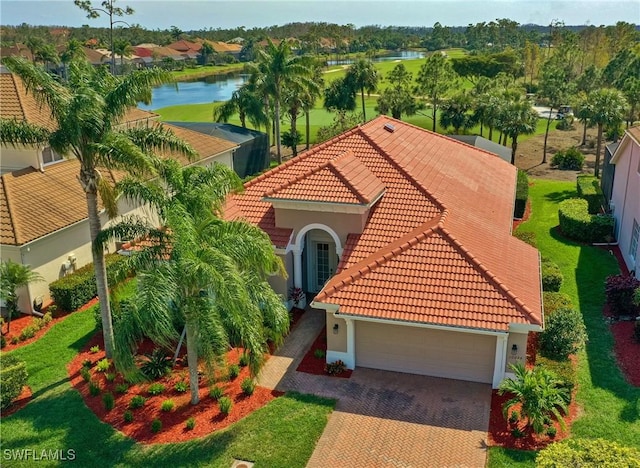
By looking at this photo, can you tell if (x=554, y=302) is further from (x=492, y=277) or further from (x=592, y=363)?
(x=492, y=277)

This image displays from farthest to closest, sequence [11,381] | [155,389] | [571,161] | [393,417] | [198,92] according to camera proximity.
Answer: [198,92] < [571,161] < [155,389] < [11,381] < [393,417]

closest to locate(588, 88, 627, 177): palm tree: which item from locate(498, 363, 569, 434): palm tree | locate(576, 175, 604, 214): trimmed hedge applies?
locate(576, 175, 604, 214): trimmed hedge

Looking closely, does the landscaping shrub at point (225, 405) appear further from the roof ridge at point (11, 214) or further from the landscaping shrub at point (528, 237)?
the landscaping shrub at point (528, 237)

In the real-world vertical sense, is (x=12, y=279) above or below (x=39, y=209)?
below

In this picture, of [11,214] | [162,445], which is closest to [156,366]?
[162,445]

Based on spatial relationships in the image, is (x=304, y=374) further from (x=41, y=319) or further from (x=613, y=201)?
(x=613, y=201)

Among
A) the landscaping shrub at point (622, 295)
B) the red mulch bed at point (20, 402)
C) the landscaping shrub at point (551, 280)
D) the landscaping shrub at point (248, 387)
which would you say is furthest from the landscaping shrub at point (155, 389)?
the landscaping shrub at point (622, 295)

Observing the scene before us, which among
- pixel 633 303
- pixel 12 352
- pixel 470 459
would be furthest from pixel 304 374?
pixel 633 303
